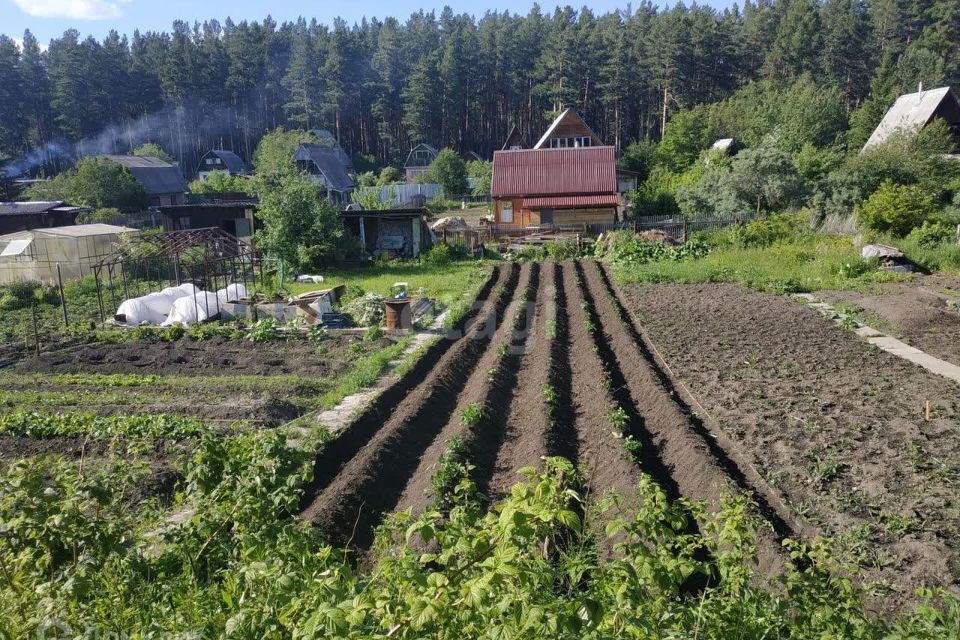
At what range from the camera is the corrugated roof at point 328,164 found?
52.8 meters

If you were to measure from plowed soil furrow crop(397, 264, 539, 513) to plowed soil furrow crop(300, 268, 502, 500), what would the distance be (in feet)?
3.14

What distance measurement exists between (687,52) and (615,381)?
210 ft

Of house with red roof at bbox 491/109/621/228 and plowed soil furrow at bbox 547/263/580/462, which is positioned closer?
plowed soil furrow at bbox 547/263/580/462

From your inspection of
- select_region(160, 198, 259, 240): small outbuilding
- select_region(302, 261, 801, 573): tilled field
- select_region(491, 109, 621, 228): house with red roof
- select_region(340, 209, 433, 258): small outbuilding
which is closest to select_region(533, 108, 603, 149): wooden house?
select_region(491, 109, 621, 228): house with red roof

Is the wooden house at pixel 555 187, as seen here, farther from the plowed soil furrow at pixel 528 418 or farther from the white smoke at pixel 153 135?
the white smoke at pixel 153 135

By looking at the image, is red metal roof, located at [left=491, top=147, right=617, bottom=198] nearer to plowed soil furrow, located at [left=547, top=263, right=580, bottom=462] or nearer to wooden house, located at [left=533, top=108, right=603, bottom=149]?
wooden house, located at [left=533, top=108, right=603, bottom=149]

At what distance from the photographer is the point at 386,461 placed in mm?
9016

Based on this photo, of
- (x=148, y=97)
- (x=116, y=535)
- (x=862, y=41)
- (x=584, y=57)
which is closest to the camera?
(x=116, y=535)

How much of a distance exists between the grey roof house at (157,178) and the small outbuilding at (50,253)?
974 inches

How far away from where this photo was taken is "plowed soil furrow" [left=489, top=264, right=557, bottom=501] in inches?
A: 345

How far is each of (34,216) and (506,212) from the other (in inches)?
1014

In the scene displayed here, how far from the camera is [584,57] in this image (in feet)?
239

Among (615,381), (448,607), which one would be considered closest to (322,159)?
(615,381)

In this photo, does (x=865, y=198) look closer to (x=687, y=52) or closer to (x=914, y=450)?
(x=914, y=450)
